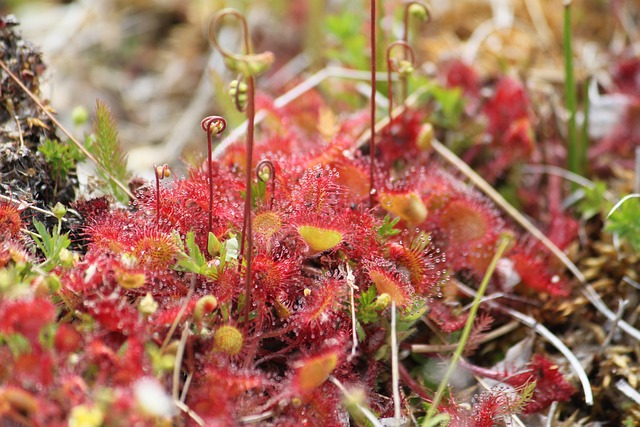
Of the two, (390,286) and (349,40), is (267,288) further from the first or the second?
(349,40)

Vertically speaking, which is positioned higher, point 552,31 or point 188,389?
point 552,31

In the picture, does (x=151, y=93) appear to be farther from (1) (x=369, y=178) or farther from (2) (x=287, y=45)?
(1) (x=369, y=178)

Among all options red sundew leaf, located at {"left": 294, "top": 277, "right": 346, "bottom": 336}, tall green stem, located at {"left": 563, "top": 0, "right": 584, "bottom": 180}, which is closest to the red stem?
red sundew leaf, located at {"left": 294, "top": 277, "right": 346, "bottom": 336}

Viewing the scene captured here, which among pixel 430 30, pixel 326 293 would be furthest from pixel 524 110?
pixel 326 293

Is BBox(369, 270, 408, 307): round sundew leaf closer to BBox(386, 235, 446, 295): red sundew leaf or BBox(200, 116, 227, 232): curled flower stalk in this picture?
BBox(386, 235, 446, 295): red sundew leaf

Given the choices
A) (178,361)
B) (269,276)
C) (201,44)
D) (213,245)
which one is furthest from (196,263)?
(201,44)
